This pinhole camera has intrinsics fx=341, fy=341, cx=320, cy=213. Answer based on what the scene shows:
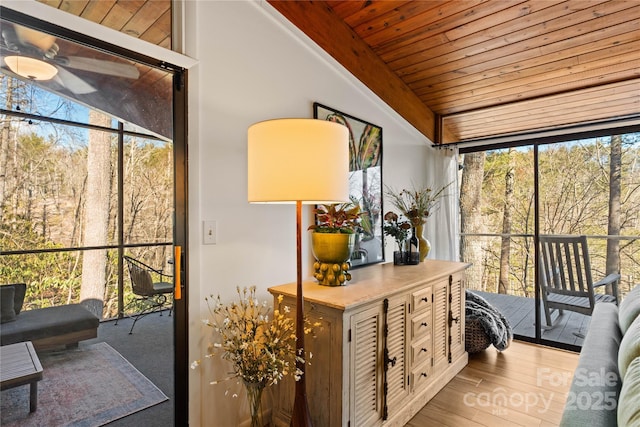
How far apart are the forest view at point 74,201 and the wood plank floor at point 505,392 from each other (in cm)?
188

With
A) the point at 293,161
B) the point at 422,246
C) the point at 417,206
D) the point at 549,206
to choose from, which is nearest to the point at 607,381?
the point at 293,161

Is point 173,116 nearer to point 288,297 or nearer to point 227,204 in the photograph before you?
point 227,204

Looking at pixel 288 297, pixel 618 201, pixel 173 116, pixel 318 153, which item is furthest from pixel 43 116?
pixel 618 201

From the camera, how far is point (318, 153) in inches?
59.1

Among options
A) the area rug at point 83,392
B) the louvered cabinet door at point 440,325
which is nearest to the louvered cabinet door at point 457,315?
the louvered cabinet door at point 440,325

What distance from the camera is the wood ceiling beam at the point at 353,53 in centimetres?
224

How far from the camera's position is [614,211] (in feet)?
10.9

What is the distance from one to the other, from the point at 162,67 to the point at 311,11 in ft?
3.74

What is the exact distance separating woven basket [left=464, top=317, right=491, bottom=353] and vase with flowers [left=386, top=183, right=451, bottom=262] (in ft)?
2.39

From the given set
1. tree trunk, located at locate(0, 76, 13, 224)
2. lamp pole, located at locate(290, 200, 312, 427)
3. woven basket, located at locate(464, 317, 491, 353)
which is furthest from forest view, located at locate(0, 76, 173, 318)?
woven basket, located at locate(464, 317, 491, 353)

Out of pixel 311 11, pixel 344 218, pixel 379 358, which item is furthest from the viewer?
pixel 311 11

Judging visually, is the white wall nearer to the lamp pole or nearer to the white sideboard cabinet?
the white sideboard cabinet

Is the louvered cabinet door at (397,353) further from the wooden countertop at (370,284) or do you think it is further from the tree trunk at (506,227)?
the tree trunk at (506,227)

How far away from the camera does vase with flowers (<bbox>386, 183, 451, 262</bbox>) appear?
112 inches
